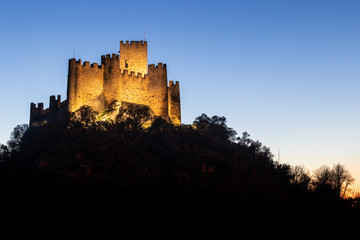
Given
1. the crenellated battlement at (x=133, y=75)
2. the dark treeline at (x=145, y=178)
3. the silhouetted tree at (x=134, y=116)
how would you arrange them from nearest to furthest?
1. the dark treeline at (x=145, y=178)
2. the silhouetted tree at (x=134, y=116)
3. the crenellated battlement at (x=133, y=75)

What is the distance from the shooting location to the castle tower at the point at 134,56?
4416cm

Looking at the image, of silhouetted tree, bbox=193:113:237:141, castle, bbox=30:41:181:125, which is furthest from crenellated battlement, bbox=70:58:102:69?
silhouetted tree, bbox=193:113:237:141

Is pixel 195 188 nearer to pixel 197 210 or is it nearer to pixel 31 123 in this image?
pixel 197 210

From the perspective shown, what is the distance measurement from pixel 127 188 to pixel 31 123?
→ 26739mm

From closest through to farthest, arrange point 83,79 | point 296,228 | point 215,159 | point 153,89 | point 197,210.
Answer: point 296,228, point 197,210, point 215,159, point 83,79, point 153,89

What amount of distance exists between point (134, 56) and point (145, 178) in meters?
22.9

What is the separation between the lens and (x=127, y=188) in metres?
22.3

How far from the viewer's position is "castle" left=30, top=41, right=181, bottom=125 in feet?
128

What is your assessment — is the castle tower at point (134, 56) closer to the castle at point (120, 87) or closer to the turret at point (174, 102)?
the castle at point (120, 87)

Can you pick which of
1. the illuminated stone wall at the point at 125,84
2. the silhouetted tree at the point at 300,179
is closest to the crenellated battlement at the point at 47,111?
the illuminated stone wall at the point at 125,84

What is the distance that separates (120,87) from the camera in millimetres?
41125

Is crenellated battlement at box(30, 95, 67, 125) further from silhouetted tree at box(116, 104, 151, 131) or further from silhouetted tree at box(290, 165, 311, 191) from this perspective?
silhouetted tree at box(290, 165, 311, 191)

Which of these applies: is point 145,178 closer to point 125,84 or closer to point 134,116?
point 134,116

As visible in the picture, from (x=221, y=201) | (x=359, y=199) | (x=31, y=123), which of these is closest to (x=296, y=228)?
(x=221, y=201)
